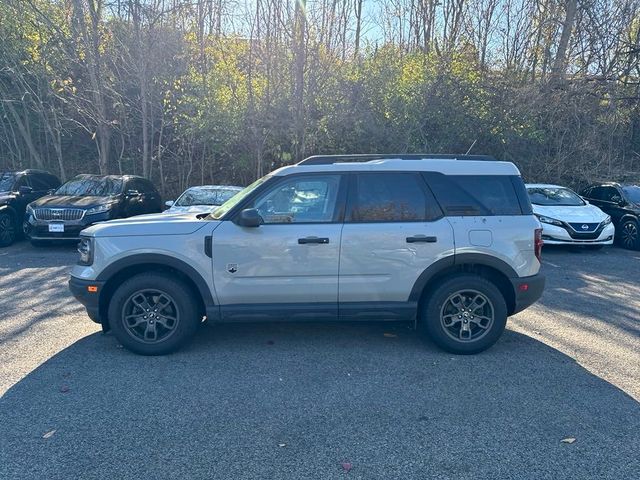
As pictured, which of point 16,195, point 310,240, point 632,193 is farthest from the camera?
point 632,193

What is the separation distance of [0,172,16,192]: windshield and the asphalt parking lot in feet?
22.8

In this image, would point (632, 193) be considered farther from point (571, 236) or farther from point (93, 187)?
point (93, 187)

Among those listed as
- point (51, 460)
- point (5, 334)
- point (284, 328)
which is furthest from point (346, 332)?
point (5, 334)

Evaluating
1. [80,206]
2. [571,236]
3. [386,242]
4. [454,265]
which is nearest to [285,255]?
[386,242]

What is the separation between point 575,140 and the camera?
52.6 feet

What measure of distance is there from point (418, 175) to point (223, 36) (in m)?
13.7

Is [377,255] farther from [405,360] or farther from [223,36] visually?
[223,36]

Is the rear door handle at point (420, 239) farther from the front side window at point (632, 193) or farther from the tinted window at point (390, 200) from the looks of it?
the front side window at point (632, 193)

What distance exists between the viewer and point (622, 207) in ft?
38.2

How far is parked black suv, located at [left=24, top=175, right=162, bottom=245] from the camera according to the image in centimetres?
983

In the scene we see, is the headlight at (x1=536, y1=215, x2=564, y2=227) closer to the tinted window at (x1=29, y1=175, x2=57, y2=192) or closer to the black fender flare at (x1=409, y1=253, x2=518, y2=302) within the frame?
the black fender flare at (x1=409, y1=253, x2=518, y2=302)

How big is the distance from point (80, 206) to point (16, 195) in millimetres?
2412

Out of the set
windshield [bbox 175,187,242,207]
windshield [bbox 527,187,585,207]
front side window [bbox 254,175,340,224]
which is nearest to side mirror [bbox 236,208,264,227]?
front side window [bbox 254,175,340,224]

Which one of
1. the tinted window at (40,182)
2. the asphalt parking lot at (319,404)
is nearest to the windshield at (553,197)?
the asphalt parking lot at (319,404)
